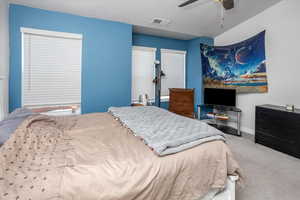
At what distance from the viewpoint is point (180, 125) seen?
1.75m

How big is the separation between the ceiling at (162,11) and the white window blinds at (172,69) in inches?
29.4

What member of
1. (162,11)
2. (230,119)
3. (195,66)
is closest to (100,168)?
(162,11)

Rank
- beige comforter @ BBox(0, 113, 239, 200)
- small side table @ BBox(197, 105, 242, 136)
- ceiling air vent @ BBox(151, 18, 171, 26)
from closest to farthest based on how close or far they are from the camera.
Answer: beige comforter @ BBox(0, 113, 239, 200), ceiling air vent @ BBox(151, 18, 171, 26), small side table @ BBox(197, 105, 242, 136)

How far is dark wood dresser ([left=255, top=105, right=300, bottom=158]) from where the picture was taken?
8.66ft

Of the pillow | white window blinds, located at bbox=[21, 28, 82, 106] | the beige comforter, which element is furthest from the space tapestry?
the pillow

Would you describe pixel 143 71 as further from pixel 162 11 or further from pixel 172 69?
pixel 162 11

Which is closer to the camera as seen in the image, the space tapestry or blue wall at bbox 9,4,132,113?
blue wall at bbox 9,4,132,113

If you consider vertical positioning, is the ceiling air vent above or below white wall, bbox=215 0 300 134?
above

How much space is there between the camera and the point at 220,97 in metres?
4.06

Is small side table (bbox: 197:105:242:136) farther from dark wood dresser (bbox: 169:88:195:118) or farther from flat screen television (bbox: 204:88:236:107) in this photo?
dark wood dresser (bbox: 169:88:195:118)

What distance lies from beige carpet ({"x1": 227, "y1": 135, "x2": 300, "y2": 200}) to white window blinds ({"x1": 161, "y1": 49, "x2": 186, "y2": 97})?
2.36 m

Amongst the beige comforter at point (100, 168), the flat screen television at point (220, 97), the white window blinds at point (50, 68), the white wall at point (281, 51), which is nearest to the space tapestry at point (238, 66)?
the white wall at point (281, 51)

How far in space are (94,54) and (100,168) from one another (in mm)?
2783

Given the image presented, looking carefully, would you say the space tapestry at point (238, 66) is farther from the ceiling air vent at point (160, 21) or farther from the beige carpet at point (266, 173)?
the beige carpet at point (266, 173)
